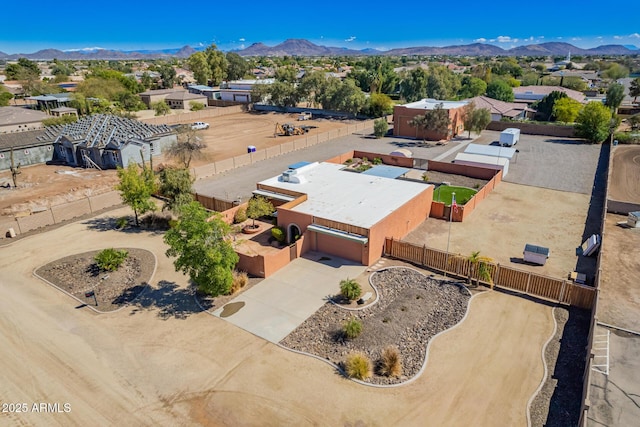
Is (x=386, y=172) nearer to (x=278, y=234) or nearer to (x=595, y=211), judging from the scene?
(x=278, y=234)

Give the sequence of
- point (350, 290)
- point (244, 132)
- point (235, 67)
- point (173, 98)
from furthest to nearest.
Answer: point (235, 67)
point (173, 98)
point (244, 132)
point (350, 290)

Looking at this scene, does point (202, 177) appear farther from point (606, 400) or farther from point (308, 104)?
point (308, 104)

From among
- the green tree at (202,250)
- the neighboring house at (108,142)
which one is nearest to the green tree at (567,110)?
the neighboring house at (108,142)

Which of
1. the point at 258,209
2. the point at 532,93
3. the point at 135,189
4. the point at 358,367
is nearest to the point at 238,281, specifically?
the point at 258,209

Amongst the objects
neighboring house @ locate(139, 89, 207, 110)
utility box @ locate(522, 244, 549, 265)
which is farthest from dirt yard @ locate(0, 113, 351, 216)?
utility box @ locate(522, 244, 549, 265)

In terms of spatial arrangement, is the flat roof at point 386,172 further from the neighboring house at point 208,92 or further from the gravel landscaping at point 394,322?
the neighboring house at point 208,92

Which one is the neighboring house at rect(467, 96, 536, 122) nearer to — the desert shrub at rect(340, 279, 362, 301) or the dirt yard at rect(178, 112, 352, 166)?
the dirt yard at rect(178, 112, 352, 166)
